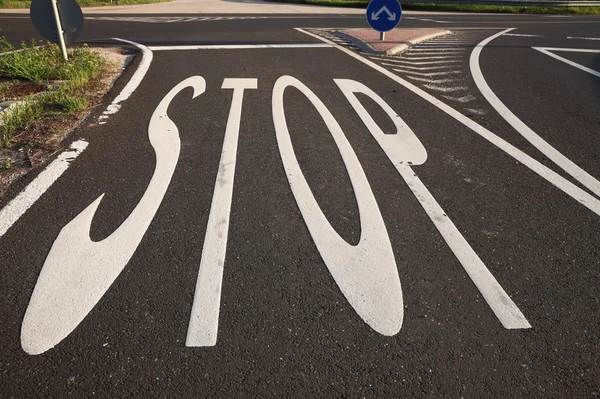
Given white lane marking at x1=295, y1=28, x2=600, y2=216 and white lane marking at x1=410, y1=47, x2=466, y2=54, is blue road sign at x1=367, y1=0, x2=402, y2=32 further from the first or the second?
white lane marking at x1=295, y1=28, x2=600, y2=216

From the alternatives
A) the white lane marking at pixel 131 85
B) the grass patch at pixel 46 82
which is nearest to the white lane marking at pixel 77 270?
the grass patch at pixel 46 82

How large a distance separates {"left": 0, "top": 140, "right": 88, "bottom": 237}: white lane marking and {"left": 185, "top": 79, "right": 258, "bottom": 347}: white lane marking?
1570 millimetres

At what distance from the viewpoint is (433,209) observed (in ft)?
13.2

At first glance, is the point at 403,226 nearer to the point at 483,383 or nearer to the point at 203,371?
the point at 483,383

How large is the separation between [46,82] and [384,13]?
7.08 metres

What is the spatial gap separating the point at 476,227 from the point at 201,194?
2.44 metres

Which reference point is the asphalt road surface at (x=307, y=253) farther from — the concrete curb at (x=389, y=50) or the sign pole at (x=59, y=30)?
the concrete curb at (x=389, y=50)

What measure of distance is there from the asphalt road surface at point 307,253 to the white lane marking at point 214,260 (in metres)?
0.02

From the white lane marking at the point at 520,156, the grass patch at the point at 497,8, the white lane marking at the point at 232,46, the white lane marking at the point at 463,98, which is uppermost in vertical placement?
the grass patch at the point at 497,8

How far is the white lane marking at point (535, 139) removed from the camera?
4637 millimetres

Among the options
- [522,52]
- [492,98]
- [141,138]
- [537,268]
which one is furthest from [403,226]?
[522,52]

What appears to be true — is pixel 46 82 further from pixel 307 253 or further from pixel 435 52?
pixel 435 52

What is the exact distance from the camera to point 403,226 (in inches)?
149

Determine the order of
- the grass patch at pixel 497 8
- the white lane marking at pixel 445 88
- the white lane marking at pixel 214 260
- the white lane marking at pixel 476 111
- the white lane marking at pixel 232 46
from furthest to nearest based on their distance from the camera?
the grass patch at pixel 497 8
the white lane marking at pixel 232 46
the white lane marking at pixel 445 88
the white lane marking at pixel 476 111
the white lane marking at pixel 214 260
